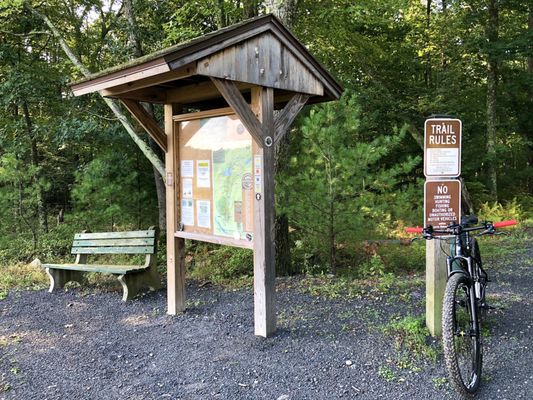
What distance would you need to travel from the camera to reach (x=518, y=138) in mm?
16828

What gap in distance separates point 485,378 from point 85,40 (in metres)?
10.8

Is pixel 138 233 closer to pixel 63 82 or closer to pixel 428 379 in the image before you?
pixel 428 379

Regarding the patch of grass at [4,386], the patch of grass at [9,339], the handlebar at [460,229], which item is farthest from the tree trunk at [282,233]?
the patch of grass at [4,386]

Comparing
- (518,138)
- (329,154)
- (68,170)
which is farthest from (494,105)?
(68,170)

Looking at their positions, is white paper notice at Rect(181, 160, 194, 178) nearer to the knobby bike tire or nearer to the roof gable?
the roof gable

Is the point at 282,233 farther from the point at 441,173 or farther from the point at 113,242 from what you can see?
the point at 441,173

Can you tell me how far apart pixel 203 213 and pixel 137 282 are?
170cm

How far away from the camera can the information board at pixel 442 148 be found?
3.73 metres

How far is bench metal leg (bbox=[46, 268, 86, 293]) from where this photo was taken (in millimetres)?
6445

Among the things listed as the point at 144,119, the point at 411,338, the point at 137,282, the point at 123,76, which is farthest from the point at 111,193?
the point at 411,338

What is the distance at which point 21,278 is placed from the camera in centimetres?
723

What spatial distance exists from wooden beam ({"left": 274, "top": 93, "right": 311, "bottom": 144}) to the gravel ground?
186 centimetres

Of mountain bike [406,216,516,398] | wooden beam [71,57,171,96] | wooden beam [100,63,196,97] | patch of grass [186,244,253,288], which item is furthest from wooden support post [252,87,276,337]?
patch of grass [186,244,253,288]

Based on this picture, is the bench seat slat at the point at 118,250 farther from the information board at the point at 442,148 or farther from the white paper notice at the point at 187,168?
the information board at the point at 442,148
